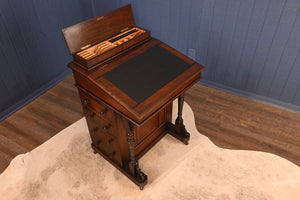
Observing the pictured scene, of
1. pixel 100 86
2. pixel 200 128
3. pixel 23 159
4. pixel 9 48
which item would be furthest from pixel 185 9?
pixel 23 159

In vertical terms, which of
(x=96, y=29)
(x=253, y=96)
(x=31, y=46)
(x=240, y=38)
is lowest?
(x=253, y=96)

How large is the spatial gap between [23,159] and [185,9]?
8.60 ft

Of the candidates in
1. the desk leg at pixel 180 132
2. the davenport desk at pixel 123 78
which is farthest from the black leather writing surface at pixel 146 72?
the desk leg at pixel 180 132

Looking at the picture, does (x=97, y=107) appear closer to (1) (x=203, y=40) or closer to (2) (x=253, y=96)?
(1) (x=203, y=40)

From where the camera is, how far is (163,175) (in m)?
2.48

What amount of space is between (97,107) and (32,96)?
1.83 metres

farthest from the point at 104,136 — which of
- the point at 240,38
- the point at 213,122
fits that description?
the point at 240,38

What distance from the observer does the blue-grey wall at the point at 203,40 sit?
111 inches

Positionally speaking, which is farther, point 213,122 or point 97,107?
point 213,122

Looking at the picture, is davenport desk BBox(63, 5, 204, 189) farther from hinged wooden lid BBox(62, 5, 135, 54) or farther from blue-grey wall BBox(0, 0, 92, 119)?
blue-grey wall BBox(0, 0, 92, 119)

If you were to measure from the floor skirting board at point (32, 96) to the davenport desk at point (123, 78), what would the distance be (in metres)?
1.50

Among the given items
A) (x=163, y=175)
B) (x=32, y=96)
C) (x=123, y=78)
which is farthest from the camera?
(x=32, y=96)

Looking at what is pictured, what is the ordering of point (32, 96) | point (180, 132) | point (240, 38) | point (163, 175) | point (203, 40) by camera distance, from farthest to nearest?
1. point (32, 96)
2. point (203, 40)
3. point (240, 38)
4. point (180, 132)
5. point (163, 175)

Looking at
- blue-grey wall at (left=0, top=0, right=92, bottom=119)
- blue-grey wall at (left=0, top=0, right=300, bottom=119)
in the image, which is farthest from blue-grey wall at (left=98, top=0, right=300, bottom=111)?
blue-grey wall at (left=0, top=0, right=92, bottom=119)
